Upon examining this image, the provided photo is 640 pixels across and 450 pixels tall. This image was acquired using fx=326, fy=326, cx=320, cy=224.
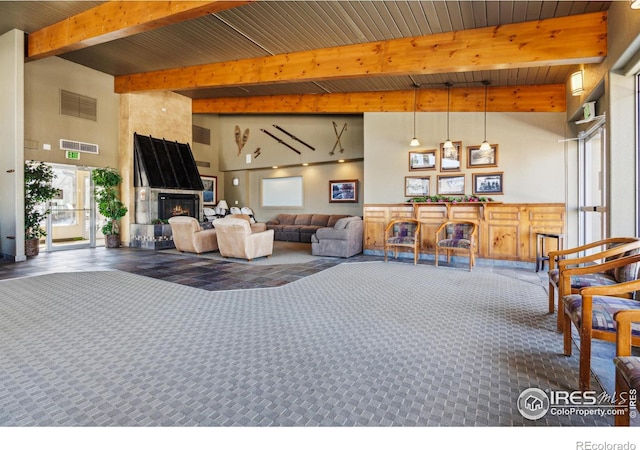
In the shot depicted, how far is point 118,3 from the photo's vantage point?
4543mm

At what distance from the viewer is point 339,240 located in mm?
6762

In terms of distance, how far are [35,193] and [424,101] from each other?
8086mm

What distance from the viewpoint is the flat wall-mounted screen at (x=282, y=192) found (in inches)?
436

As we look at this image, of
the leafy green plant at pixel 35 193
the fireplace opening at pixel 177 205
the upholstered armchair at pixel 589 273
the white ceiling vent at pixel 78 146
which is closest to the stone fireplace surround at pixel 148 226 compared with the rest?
the fireplace opening at pixel 177 205

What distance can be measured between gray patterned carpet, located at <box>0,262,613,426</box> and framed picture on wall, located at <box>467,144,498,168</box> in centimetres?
327

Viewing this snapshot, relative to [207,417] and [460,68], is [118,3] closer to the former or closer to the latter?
[460,68]

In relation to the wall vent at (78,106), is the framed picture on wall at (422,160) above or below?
below

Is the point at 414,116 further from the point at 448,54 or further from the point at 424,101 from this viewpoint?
the point at 448,54

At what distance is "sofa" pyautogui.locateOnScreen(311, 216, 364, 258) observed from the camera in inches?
265

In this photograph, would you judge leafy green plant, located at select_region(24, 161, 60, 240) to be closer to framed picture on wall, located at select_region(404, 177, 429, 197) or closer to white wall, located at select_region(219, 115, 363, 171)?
white wall, located at select_region(219, 115, 363, 171)

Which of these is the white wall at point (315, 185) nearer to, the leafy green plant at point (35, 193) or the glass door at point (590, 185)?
the glass door at point (590, 185)

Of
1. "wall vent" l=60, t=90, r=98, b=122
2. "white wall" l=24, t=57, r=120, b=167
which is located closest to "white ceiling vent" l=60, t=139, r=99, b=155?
"white wall" l=24, t=57, r=120, b=167

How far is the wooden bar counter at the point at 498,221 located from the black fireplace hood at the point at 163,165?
5833mm
